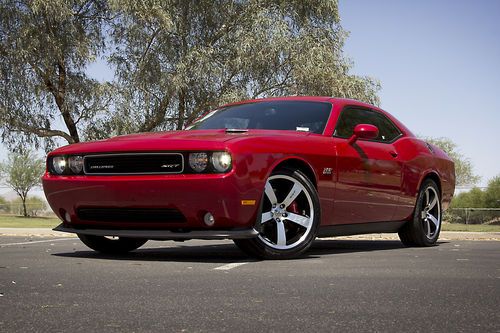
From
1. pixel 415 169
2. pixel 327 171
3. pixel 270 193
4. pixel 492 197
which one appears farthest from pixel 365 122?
pixel 492 197

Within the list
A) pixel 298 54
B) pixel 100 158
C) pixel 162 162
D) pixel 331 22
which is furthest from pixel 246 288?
pixel 331 22

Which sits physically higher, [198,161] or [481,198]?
[481,198]

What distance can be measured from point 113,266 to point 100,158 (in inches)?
38.4

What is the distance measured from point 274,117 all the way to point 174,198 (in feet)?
5.76

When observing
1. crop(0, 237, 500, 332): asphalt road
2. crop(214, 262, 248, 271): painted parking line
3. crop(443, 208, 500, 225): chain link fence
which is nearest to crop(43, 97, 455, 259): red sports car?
crop(214, 262, 248, 271): painted parking line

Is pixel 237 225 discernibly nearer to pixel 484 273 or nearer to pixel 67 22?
pixel 484 273

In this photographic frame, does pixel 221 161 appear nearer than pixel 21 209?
Yes

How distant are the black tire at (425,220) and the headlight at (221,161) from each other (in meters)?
3.09

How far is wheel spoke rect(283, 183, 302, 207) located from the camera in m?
6.29

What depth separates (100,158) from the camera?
624 cm

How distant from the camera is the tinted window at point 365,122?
286 inches

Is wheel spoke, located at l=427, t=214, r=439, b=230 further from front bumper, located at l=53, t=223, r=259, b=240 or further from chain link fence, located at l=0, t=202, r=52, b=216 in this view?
chain link fence, located at l=0, t=202, r=52, b=216

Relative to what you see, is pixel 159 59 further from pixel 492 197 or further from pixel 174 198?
pixel 492 197

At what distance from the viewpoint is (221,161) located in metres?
5.79
